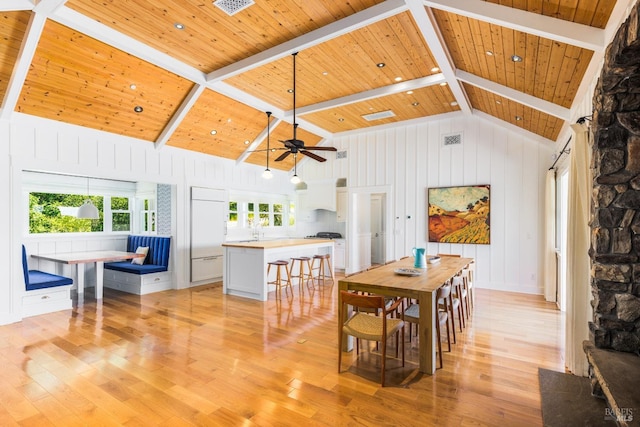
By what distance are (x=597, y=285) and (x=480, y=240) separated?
4.23 meters

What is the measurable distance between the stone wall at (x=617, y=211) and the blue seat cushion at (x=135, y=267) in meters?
6.28

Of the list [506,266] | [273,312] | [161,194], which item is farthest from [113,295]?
[506,266]

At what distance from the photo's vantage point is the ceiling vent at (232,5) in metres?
3.19

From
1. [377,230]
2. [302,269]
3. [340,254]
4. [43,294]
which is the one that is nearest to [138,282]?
[43,294]

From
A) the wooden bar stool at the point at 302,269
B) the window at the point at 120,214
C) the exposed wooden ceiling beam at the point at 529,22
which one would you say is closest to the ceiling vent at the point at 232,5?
the exposed wooden ceiling beam at the point at 529,22

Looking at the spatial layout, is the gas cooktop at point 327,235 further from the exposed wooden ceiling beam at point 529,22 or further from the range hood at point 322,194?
the exposed wooden ceiling beam at point 529,22

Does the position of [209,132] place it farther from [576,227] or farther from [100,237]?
[576,227]

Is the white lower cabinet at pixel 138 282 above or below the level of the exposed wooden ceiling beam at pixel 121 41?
below

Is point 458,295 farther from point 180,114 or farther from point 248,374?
point 180,114

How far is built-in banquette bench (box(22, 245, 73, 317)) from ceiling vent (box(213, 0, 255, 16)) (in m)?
4.33

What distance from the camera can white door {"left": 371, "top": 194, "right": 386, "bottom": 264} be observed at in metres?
9.51

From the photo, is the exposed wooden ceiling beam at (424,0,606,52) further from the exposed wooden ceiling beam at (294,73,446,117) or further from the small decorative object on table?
the small decorative object on table

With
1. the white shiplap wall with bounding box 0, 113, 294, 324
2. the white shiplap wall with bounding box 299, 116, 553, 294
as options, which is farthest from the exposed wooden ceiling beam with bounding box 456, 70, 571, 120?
the white shiplap wall with bounding box 0, 113, 294, 324

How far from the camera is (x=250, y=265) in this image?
5.69 m
